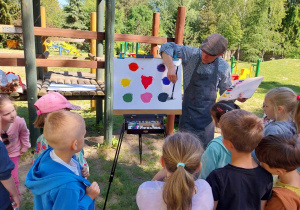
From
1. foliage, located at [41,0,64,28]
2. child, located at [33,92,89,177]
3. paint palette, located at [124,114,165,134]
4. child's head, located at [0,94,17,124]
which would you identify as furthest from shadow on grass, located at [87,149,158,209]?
foliage, located at [41,0,64,28]

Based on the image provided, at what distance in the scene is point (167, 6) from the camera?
117ft

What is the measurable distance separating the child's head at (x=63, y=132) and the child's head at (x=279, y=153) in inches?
43.9

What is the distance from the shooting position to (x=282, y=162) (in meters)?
1.41

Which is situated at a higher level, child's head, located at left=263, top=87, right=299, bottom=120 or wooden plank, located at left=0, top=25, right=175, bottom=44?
wooden plank, located at left=0, top=25, right=175, bottom=44

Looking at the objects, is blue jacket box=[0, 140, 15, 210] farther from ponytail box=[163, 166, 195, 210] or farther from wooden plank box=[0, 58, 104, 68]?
wooden plank box=[0, 58, 104, 68]

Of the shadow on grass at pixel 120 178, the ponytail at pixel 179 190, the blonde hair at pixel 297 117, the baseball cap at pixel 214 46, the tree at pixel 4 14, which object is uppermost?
the tree at pixel 4 14

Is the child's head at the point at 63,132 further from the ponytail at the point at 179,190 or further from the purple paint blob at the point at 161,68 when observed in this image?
the purple paint blob at the point at 161,68

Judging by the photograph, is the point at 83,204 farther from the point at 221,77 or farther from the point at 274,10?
the point at 274,10

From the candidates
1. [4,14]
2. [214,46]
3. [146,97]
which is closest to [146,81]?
[146,97]

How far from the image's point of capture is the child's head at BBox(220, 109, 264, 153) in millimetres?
1411

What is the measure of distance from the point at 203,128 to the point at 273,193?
4.58 ft

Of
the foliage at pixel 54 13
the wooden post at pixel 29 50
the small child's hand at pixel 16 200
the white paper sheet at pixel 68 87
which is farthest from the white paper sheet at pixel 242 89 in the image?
the foliage at pixel 54 13

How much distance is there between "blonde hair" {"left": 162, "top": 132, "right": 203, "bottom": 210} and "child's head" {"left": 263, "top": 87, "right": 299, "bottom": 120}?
3.96 feet

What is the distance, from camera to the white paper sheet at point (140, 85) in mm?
3164
